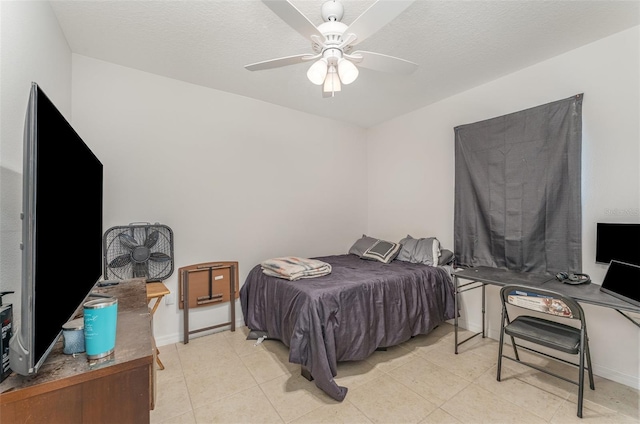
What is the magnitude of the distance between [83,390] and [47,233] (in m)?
0.47

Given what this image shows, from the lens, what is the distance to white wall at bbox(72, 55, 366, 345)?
244cm

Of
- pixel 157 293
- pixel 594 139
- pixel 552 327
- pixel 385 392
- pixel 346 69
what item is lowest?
pixel 385 392

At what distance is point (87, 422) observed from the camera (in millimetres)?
803

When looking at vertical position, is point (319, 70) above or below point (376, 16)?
below

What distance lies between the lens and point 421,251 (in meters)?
3.05

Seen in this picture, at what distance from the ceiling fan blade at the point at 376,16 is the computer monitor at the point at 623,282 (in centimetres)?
206

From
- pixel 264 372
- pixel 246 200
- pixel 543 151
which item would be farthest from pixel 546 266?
pixel 246 200

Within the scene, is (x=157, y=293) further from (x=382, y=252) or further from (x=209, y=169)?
(x=382, y=252)

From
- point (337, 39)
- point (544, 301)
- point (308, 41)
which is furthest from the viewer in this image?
point (308, 41)

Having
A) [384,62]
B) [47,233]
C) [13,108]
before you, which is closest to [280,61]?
[384,62]

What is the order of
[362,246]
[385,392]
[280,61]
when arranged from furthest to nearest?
[362,246]
[385,392]
[280,61]

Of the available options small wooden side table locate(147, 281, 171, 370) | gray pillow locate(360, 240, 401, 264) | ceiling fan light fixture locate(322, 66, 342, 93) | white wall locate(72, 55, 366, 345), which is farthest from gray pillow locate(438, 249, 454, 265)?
small wooden side table locate(147, 281, 171, 370)

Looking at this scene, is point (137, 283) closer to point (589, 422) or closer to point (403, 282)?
point (403, 282)

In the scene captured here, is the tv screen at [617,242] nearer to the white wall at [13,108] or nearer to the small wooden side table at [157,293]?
the white wall at [13,108]
